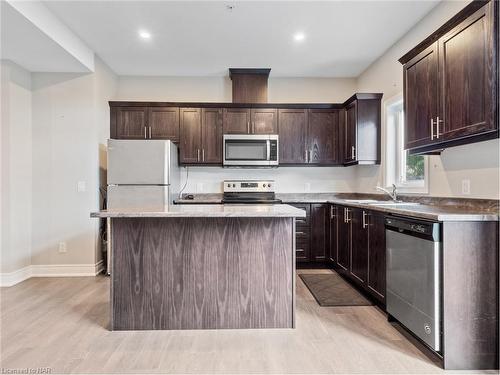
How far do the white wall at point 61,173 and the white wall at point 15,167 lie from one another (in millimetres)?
82

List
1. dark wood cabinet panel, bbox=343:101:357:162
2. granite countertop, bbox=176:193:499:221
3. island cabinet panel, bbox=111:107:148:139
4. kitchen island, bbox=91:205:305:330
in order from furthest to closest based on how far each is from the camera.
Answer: island cabinet panel, bbox=111:107:148:139
dark wood cabinet panel, bbox=343:101:357:162
kitchen island, bbox=91:205:305:330
granite countertop, bbox=176:193:499:221

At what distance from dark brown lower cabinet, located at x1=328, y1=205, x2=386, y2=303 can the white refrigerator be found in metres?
2.20

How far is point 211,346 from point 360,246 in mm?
1780

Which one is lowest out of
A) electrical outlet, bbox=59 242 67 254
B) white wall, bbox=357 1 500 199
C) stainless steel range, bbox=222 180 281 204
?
Result: electrical outlet, bbox=59 242 67 254

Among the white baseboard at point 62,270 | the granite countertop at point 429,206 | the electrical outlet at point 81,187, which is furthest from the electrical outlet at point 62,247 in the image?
the granite countertop at point 429,206

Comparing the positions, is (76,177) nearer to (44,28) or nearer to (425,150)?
(44,28)

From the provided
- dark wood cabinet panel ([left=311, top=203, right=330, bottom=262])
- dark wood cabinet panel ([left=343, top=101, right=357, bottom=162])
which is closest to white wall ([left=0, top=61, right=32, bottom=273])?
dark wood cabinet panel ([left=311, top=203, right=330, bottom=262])

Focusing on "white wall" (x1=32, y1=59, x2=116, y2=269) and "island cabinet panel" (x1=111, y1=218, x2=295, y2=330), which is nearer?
"island cabinet panel" (x1=111, y1=218, x2=295, y2=330)

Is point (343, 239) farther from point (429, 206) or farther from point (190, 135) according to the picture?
point (190, 135)

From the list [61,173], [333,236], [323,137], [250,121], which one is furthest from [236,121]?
[61,173]

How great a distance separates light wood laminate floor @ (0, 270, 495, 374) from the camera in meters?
1.85

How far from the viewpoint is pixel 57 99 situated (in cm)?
380

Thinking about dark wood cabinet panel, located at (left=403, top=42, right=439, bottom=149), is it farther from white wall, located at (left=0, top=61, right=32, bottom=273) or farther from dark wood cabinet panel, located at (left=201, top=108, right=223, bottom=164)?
white wall, located at (left=0, top=61, right=32, bottom=273)

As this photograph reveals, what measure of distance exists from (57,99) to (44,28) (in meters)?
1.15
